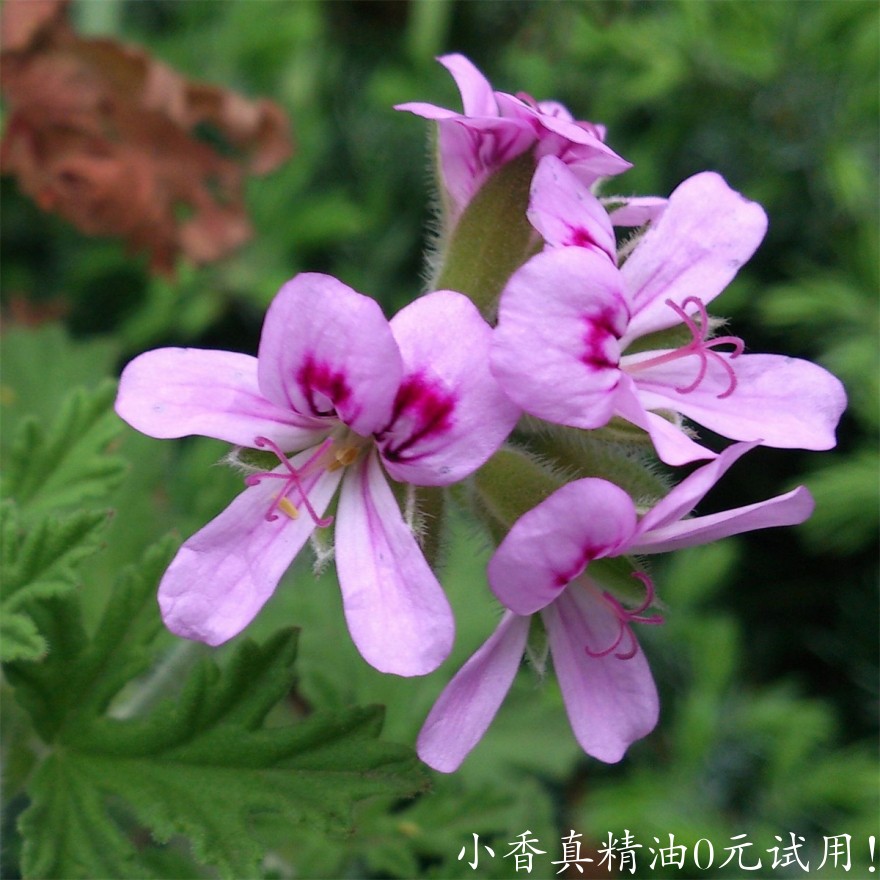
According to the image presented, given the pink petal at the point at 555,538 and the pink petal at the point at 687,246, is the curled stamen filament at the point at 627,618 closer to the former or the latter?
the pink petal at the point at 555,538

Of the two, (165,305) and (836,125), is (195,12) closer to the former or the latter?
(165,305)

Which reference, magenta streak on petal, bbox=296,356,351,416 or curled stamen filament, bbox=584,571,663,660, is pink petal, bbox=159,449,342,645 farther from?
curled stamen filament, bbox=584,571,663,660

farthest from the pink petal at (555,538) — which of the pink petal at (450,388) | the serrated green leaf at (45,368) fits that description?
the serrated green leaf at (45,368)

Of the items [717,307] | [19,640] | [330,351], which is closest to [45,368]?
[19,640]

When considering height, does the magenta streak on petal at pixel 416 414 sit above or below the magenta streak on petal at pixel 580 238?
below

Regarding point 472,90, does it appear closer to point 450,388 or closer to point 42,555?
point 450,388
